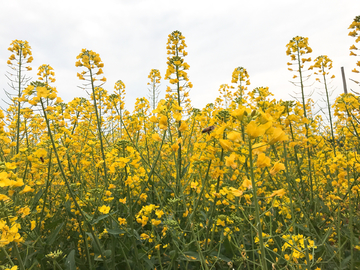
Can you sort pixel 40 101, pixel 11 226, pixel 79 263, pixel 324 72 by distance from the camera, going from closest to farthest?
pixel 11 226 → pixel 40 101 → pixel 79 263 → pixel 324 72

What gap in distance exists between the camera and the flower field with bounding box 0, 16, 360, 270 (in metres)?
1.58

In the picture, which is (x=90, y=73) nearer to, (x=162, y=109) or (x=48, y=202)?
(x=162, y=109)

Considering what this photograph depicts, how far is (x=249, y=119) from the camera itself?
104 cm

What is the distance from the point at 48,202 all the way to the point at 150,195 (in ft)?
4.27

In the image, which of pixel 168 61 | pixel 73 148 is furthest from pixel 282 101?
pixel 73 148

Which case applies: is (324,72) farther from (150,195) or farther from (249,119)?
(249,119)

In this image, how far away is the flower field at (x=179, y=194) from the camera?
1.58 m

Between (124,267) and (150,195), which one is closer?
(124,267)

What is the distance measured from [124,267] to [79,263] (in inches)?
18.1

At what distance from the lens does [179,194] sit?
255 centimetres

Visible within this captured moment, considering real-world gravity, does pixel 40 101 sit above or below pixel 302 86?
below

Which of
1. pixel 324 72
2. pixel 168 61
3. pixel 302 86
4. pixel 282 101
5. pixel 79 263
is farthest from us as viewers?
pixel 324 72

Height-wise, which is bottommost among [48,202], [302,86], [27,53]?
[48,202]

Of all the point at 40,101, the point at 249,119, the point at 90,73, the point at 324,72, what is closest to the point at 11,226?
the point at 40,101
